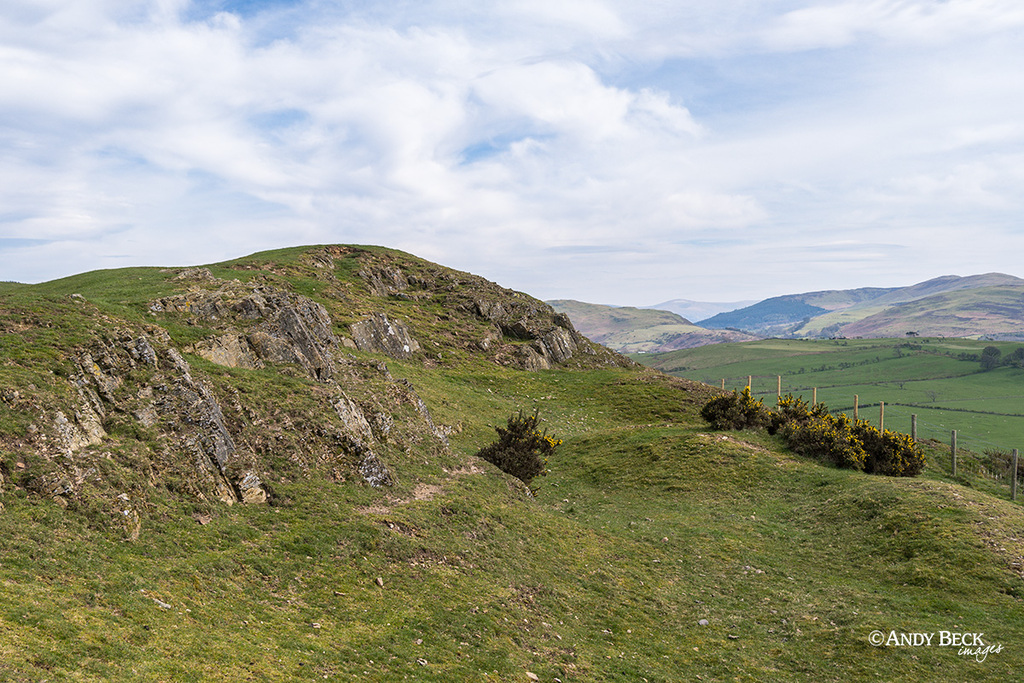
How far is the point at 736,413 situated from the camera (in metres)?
39.0

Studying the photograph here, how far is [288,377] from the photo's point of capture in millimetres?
25234

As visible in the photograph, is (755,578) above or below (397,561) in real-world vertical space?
below

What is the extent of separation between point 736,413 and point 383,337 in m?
33.6

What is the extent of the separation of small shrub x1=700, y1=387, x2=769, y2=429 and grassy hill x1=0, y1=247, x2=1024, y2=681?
6.05 m

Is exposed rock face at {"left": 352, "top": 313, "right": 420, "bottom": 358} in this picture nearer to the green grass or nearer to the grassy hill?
the grassy hill

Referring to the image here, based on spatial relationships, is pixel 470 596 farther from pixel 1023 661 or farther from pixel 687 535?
pixel 1023 661

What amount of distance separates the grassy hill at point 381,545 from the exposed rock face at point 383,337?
758 inches

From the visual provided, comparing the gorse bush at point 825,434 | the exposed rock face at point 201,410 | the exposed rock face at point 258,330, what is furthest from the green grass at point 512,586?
the exposed rock face at point 258,330

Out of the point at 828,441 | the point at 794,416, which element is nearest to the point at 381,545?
the point at 828,441

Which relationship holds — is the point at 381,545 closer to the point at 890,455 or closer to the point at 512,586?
Answer: the point at 512,586

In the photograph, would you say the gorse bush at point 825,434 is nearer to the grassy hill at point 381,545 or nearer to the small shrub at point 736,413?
the small shrub at point 736,413

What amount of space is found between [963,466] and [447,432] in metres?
36.2

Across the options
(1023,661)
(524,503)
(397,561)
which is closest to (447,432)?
(524,503)

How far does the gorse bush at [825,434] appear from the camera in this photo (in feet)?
104
